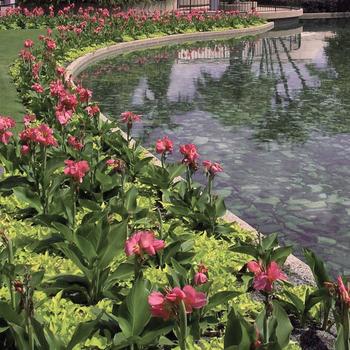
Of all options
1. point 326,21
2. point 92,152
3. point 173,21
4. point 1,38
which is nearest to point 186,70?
point 1,38

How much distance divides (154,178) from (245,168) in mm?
2801

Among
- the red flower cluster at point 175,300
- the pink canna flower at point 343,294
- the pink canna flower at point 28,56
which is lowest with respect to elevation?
the pink canna flower at point 343,294

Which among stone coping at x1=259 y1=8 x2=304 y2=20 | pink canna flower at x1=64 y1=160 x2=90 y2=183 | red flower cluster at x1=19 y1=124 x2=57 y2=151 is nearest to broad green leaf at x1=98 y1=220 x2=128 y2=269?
pink canna flower at x1=64 y1=160 x2=90 y2=183

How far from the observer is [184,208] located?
617 cm

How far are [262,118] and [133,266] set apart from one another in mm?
8934

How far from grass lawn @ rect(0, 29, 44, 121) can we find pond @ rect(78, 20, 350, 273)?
7.35ft

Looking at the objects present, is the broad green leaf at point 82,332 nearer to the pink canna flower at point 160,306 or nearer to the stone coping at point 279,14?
the pink canna flower at point 160,306

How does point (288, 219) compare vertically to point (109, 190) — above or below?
below

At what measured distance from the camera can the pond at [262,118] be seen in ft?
25.0

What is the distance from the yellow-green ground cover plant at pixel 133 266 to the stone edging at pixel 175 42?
32 centimetres

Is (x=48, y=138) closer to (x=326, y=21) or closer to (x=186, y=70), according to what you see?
(x=186, y=70)

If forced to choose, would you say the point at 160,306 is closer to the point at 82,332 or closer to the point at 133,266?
the point at 82,332

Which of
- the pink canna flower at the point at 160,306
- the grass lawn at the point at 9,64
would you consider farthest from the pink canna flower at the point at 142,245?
the grass lawn at the point at 9,64

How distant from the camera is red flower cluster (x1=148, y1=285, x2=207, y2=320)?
264cm
